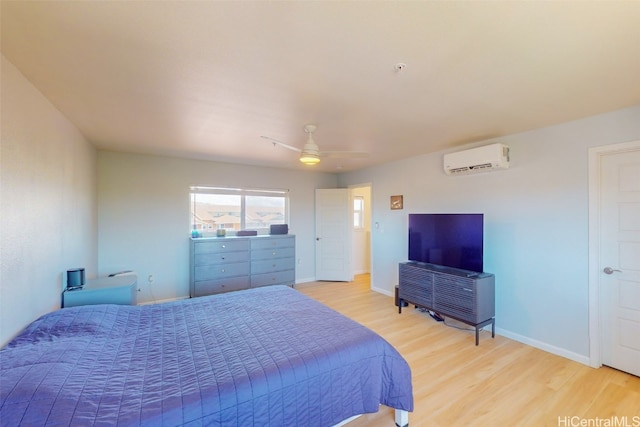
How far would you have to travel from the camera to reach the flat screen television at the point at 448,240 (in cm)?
327

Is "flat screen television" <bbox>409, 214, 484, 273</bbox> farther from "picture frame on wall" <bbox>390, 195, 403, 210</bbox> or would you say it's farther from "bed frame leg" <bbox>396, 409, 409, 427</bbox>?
"bed frame leg" <bbox>396, 409, 409, 427</bbox>

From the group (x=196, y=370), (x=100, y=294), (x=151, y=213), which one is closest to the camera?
(x=196, y=370)

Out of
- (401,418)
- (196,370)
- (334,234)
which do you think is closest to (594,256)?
(401,418)

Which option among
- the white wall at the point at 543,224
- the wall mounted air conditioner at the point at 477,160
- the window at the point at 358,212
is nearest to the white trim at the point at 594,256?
the white wall at the point at 543,224

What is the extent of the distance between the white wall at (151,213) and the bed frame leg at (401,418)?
3.84m

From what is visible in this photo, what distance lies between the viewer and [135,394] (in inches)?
50.1

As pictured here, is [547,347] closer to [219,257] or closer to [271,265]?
[271,265]

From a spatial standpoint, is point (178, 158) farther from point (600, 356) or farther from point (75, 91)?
point (600, 356)

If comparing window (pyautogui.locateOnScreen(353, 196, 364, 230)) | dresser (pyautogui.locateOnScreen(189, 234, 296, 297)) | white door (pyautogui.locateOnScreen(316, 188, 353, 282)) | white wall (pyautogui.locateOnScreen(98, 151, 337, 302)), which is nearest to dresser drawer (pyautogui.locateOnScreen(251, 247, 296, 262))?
dresser (pyautogui.locateOnScreen(189, 234, 296, 297))

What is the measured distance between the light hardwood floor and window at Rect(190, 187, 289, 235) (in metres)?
3.01

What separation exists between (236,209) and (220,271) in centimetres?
122

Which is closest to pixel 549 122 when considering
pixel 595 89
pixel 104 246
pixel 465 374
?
pixel 595 89

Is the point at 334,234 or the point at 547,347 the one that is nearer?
the point at 547,347

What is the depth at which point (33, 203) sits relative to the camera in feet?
6.30
